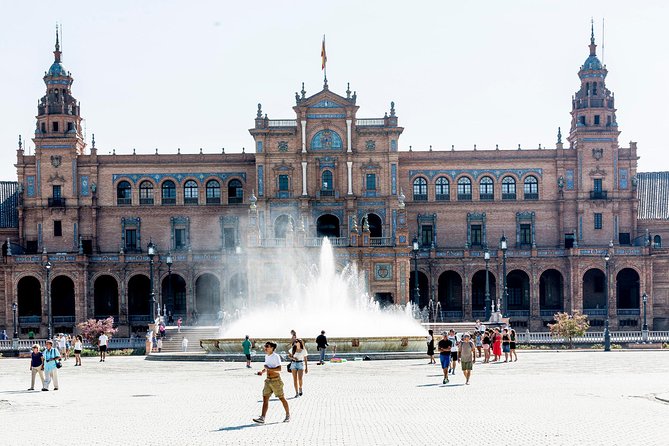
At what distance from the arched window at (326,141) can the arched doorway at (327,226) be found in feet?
18.3

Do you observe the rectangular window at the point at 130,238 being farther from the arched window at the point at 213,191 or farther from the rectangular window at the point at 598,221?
the rectangular window at the point at 598,221

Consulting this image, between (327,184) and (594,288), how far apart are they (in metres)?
23.9

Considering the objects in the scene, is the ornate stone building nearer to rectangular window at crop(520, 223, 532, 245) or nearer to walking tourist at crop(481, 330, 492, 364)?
rectangular window at crop(520, 223, 532, 245)

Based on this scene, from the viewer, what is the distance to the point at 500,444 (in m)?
21.5

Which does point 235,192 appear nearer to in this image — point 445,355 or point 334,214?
point 334,214

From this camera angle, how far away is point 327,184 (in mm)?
86000

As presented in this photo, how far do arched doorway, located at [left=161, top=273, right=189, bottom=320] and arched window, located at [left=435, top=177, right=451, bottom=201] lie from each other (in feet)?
73.6

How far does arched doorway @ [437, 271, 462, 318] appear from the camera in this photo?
88.5m

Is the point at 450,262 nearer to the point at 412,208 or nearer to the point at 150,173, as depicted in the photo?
the point at 412,208

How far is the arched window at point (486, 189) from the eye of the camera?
89.2m

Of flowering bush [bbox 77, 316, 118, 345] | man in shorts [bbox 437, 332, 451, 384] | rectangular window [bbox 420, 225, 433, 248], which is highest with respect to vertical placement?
rectangular window [bbox 420, 225, 433, 248]

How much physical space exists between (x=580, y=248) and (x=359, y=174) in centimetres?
1862

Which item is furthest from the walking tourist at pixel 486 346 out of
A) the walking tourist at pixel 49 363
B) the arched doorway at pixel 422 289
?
the arched doorway at pixel 422 289

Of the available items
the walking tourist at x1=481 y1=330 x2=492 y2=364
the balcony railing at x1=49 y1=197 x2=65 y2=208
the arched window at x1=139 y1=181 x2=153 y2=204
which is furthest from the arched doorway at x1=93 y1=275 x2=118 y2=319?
the walking tourist at x1=481 y1=330 x2=492 y2=364
